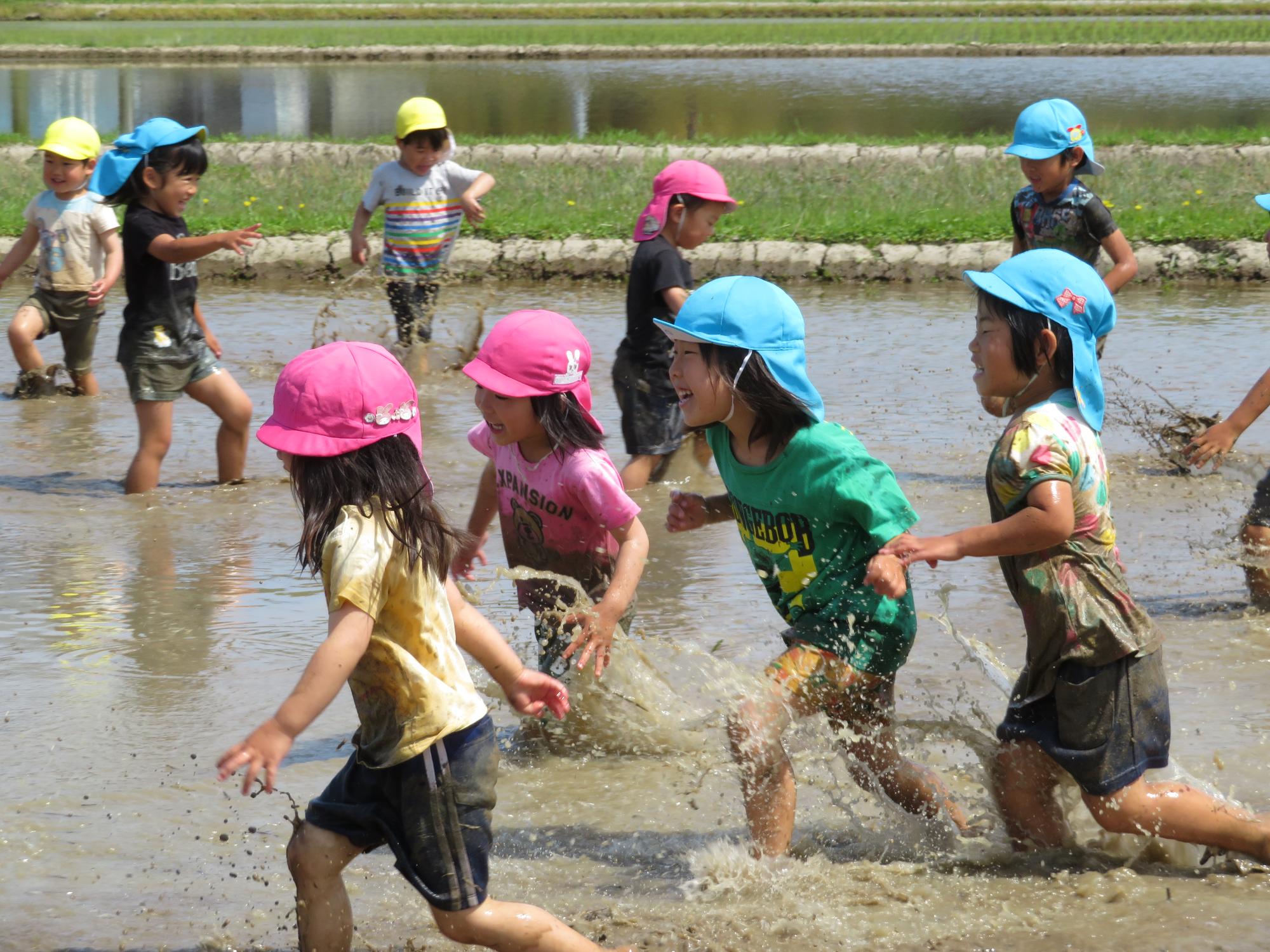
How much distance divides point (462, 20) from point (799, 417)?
37.8m

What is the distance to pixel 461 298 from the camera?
10.4 meters

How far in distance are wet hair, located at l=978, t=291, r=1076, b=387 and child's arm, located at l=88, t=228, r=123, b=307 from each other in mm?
5026

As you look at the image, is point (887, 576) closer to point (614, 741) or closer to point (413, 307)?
point (614, 741)

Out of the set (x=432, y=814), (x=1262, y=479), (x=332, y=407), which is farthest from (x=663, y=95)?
(x=432, y=814)

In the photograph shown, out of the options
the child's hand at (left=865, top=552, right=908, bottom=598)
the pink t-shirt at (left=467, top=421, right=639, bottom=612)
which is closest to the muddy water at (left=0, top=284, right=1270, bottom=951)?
the pink t-shirt at (left=467, top=421, right=639, bottom=612)

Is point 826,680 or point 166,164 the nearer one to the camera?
point 826,680

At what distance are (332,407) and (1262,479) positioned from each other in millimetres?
3483

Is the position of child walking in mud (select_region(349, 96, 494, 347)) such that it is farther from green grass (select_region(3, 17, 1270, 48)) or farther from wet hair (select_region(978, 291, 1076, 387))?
green grass (select_region(3, 17, 1270, 48))

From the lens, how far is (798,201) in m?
12.6

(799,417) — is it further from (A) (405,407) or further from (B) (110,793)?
(B) (110,793)

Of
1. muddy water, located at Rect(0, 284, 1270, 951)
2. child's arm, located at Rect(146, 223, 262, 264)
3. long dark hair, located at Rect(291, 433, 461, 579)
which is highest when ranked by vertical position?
long dark hair, located at Rect(291, 433, 461, 579)

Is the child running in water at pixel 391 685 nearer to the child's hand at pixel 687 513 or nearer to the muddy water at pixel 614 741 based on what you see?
the muddy water at pixel 614 741

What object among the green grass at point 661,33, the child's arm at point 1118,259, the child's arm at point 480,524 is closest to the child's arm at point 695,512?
the child's arm at point 480,524

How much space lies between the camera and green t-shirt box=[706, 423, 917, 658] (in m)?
3.29
